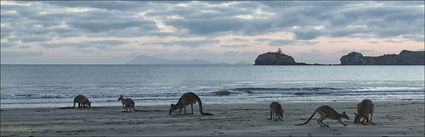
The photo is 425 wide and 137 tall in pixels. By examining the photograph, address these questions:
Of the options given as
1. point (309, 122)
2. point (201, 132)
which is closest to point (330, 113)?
point (309, 122)

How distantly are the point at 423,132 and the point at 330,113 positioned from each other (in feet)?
7.64

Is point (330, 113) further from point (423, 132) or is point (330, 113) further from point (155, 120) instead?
point (155, 120)

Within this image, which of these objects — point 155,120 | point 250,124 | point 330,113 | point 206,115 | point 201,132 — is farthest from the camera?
point 206,115

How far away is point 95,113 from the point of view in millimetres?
20297

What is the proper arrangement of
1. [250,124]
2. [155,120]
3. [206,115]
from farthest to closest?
[206,115]
[155,120]
[250,124]

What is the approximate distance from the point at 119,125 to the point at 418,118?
955 cm

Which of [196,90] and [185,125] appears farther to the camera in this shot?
[196,90]

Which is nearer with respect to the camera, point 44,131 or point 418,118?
point 44,131

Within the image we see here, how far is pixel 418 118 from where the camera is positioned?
18.3 metres

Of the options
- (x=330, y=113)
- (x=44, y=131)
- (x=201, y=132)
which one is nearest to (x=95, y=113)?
(x=44, y=131)

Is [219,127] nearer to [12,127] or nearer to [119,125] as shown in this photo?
[119,125]

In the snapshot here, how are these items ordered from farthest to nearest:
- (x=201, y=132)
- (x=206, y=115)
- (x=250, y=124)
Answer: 1. (x=206, y=115)
2. (x=250, y=124)
3. (x=201, y=132)

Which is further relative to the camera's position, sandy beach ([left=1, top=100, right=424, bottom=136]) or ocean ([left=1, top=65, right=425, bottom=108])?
ocean ([left=1, top=65, right=425, bottom=108])

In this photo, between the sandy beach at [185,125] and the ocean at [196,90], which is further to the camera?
the ocean at [196,90]
